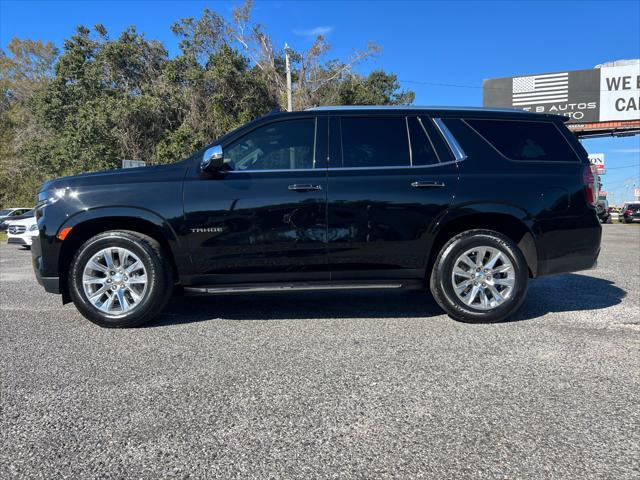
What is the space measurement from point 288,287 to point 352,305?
1.07 m

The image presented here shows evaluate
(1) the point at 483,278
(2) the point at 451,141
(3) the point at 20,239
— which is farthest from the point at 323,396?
(3) the point at 20,239

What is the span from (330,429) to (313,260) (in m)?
1.97

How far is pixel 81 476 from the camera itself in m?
1.92

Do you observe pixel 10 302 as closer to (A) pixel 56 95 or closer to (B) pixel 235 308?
(B) pixel 235 308

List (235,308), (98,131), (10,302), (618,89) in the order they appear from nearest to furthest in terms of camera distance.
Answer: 1. (235,308)
2. (10,302)
3. (98,131)
4. (618,89)

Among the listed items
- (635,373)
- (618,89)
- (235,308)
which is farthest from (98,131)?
(618,89)

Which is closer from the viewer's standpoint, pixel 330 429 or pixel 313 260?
pixel 330 429

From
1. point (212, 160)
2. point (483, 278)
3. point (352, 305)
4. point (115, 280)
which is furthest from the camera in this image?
point (352, 305)

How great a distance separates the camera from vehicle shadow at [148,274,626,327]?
176 inches

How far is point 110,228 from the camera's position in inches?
165

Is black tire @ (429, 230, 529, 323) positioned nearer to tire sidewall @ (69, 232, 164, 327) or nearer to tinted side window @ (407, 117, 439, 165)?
tinted side window @ (407, 117, 439, 165)

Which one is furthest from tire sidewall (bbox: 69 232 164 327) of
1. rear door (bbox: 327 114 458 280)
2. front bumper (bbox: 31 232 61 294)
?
rear door (bbox: 327 114 458 280)

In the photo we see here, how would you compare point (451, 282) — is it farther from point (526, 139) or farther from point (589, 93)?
point (589, 93)

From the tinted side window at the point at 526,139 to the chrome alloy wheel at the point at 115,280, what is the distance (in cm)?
347
